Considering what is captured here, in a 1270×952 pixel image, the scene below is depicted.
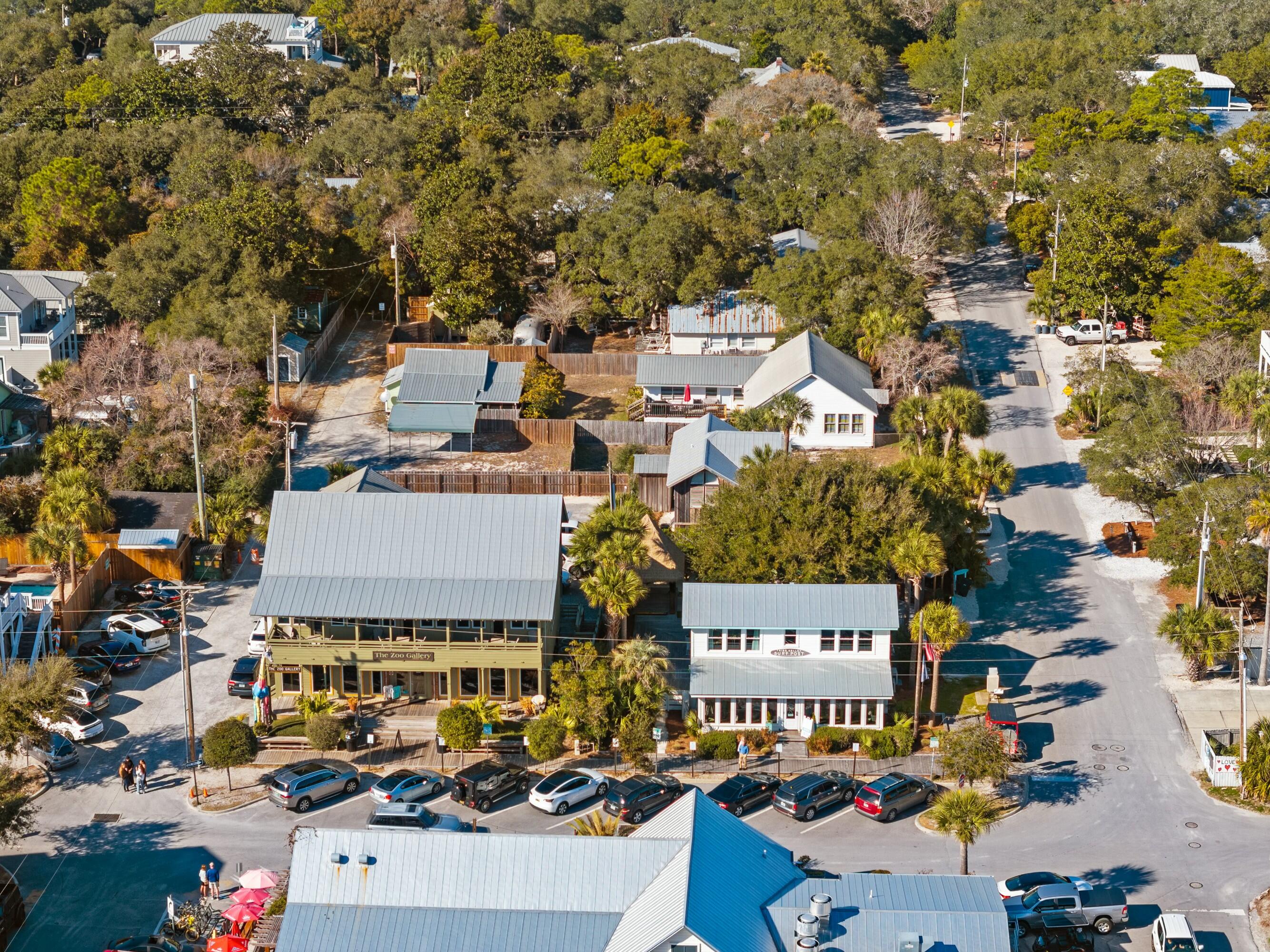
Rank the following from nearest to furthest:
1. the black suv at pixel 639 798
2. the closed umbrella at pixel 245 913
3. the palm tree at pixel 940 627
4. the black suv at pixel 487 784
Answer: the closed umbrella at pixel 245 913 < the black suv at pixel 639 798 < the black suv at pixel 487 784 < the palm tree at pixel 940 627

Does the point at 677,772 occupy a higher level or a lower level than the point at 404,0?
lower

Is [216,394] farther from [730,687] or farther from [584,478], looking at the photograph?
[730,687]

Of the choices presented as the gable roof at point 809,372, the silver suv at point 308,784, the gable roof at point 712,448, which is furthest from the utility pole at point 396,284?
the silver suv at point 308,784

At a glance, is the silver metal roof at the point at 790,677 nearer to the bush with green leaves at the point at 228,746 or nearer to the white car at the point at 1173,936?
the white car at the point at 1173,936

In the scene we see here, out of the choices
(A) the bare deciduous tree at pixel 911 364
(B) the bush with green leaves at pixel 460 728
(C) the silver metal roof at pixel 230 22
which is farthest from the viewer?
(C) the silver metal roof at pixel 230 22

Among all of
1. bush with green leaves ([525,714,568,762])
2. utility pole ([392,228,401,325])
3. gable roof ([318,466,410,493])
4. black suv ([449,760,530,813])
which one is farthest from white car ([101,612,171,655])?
utility pole ([392,228,401,325])

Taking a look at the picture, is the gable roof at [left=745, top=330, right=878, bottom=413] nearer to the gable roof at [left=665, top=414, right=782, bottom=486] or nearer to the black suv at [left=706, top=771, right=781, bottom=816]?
the gable roof at [left=665, top=414, right=782, bottom=486]

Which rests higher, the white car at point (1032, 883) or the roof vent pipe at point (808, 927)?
the roof vent pipe at point (808, 927)

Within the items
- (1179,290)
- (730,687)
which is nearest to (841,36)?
(1179,290)
